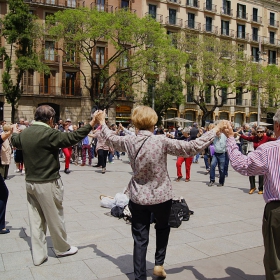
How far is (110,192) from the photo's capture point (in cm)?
886

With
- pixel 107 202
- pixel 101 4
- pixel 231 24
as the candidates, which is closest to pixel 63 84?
pixel 101 4

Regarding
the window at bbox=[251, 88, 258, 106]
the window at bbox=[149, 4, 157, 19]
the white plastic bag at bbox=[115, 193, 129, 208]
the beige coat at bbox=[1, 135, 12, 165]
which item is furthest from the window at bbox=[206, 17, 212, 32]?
the white plastic bag at bbox=[115, 193, 129, 208]

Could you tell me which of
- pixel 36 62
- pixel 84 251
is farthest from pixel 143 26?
pixel 84 251

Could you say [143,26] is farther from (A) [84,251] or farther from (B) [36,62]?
(A) [84,251]

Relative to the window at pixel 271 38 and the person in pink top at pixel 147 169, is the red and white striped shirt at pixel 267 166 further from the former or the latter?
the window at pixel 271 38

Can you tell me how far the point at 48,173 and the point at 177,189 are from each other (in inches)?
232

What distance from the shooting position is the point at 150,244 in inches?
193

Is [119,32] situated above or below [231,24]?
below

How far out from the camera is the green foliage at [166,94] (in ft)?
119

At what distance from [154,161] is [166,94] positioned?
108 ft

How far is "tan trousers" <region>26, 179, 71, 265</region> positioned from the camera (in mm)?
4016

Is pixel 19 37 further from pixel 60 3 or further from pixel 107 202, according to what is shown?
pixel 107 202

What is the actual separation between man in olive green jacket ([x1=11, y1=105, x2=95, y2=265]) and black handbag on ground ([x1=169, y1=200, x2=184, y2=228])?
6.98 feet

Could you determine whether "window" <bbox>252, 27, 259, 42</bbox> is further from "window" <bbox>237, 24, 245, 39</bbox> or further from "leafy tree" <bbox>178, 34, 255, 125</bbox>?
"leafy tree" <bbox>178, 34, 255, 125</bbox>
